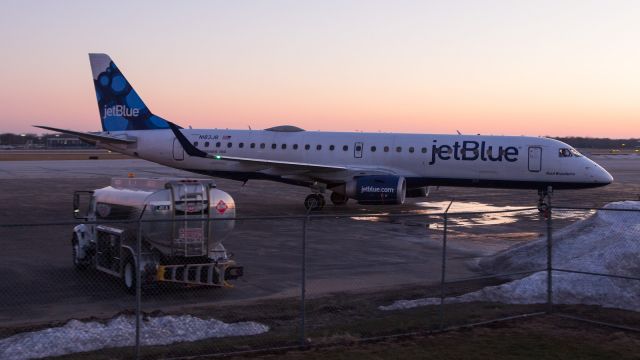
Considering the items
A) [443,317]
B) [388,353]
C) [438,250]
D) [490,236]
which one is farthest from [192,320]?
[490,236]

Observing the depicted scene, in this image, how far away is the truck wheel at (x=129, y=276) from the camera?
1235 cm

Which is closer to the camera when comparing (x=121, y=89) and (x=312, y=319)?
(x=312, y=319)

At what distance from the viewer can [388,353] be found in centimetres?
920

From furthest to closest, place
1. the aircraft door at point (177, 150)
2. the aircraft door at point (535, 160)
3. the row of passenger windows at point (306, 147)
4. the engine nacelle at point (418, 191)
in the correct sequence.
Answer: the aircraft door at point (177, 150) < the engine nacelle at point (418, 191) < the row of passenger windows at point (306, 147) < the aircraft door at point (535, 160)

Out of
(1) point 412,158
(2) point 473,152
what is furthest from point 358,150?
(2) point 473,152

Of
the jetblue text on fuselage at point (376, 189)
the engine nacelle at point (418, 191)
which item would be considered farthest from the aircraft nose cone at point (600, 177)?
the jetblue text on fuselage at point (376, 189)

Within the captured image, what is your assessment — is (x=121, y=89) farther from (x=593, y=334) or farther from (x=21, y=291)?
(x=593, y=334)

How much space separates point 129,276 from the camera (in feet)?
41.0

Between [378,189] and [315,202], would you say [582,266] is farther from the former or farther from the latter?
[315,202]

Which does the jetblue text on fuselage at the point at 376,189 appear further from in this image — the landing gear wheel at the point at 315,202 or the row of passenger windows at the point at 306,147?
the row of passenger windows at the point at 306,147

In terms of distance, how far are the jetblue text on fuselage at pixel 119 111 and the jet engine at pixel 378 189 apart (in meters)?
12.2

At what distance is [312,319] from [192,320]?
1961 millimetres

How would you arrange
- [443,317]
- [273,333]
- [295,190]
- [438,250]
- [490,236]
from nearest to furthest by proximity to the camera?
1. [273,333]
2. [443,317]
3. [438,250]
4. [490,236]
5. [295,190]

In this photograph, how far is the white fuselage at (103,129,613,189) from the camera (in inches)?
1088
